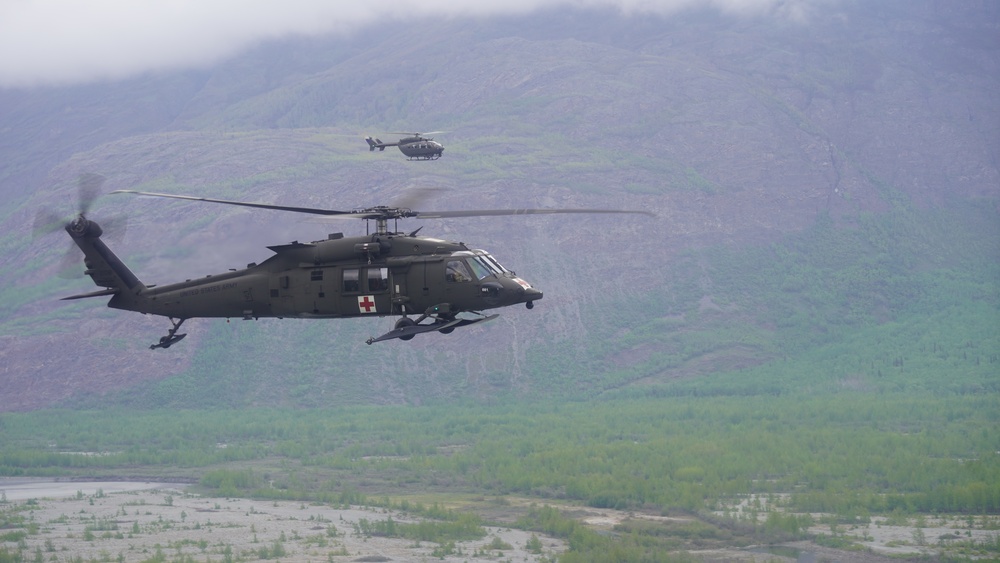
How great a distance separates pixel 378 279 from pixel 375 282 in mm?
149

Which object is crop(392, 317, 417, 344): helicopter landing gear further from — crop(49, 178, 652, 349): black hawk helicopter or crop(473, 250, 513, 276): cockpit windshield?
crop(473, 250, 513, 276): cockpit windshield

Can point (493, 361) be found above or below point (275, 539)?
above

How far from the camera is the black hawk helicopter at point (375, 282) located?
169ft

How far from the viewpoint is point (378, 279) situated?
171ft

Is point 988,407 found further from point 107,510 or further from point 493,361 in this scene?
point 107,510

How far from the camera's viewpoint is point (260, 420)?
6885 inches

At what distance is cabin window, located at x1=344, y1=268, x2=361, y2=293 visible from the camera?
172ft

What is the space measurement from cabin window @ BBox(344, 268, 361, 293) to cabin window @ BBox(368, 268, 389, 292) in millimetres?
473

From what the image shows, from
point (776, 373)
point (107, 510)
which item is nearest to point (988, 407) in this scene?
point (776, 373)

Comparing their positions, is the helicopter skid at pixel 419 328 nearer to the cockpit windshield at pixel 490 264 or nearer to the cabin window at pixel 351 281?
the cockpit windshield at pixel 490 264

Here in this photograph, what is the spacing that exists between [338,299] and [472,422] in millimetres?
117008

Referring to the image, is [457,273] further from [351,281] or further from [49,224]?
[49,224]

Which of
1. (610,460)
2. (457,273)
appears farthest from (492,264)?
(610,460)

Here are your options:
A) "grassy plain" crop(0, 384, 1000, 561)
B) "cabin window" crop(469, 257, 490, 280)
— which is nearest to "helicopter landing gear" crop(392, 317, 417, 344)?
"cabin window" crop(469, 257, 490, 280)
